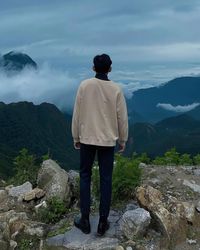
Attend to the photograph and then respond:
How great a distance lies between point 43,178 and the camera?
393 inches

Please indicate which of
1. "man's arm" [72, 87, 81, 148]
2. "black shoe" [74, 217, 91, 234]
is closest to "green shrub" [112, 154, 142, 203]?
"black shoe" [74, 217, 91, 234]

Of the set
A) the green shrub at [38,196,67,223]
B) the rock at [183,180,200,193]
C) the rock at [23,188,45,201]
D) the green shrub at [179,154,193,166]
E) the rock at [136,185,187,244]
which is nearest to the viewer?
the rock at [136,185,187,244]

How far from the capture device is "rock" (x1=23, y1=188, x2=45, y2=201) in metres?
A: 9.61

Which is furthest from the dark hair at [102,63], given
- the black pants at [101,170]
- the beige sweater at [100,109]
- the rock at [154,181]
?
the rock at [154,181]

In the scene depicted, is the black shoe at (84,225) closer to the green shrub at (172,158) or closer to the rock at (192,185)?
the rock at (192,185)

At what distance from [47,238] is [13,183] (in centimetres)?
281

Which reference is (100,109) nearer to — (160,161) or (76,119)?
(76,119)

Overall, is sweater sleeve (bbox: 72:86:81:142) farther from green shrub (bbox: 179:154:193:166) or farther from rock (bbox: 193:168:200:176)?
green shrub (bbox: 179:154:193:166)

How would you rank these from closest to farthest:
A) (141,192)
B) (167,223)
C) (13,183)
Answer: (167,223) → (141,192) → (13,183)

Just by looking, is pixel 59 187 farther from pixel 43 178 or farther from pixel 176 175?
pixel 176 175

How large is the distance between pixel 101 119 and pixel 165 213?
199 centimetres

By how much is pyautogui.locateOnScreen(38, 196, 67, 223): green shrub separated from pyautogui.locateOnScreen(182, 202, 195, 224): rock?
86.4 inches

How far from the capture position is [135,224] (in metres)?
8.04

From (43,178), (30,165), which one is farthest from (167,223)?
(30,165)
